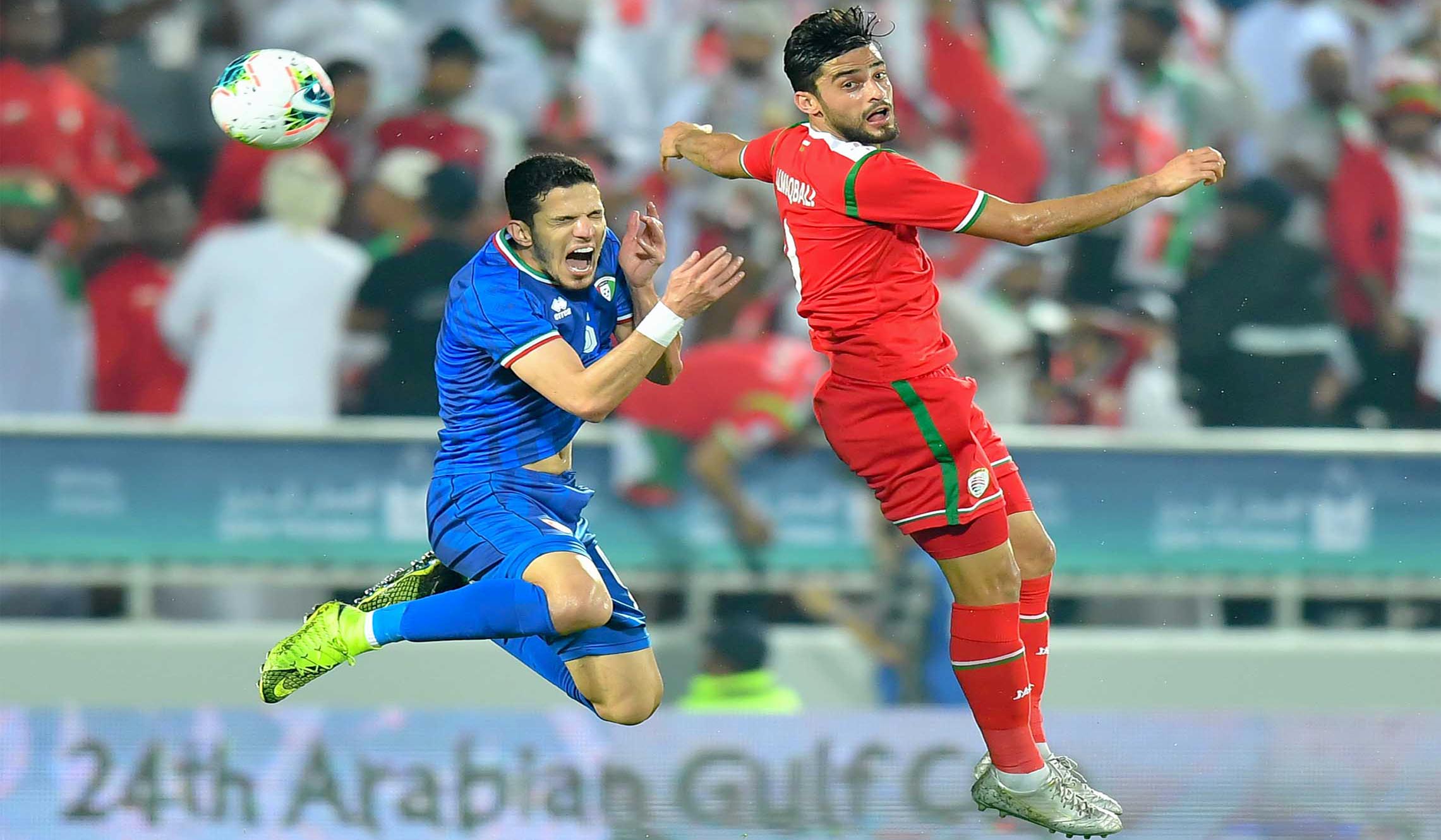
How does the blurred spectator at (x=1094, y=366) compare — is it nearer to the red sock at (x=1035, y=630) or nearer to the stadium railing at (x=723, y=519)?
the stadium railing at (x=723, y=519)

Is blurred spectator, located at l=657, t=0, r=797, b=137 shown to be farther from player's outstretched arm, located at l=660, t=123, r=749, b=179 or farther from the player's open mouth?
the player's open mouth

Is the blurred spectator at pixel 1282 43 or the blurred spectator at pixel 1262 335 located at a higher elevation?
the blurred spectator at pixel 1282 43

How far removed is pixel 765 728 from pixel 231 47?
3604mm

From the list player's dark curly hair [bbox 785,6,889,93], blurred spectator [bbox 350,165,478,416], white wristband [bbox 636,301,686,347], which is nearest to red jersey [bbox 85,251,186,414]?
blurred spectator [bbox 350,165,478,416]

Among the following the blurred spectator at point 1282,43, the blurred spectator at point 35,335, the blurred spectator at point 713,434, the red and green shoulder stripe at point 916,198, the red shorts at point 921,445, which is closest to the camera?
the red and green shoulder stripe at point 916,198

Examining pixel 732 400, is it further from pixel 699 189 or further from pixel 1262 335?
pixel 1262 335

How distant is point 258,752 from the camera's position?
6.31 metres

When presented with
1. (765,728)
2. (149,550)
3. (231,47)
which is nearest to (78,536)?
(149,550)

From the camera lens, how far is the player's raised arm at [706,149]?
4.89 meters

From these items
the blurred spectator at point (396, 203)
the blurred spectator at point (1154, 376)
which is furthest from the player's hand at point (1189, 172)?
the blurred spectator at point (396, 203)

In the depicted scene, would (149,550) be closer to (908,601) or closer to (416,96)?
(416,96)

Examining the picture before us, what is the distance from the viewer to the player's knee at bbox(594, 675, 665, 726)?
16.2ft

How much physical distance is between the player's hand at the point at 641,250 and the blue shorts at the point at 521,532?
1.84 feet

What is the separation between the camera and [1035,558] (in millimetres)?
4852
